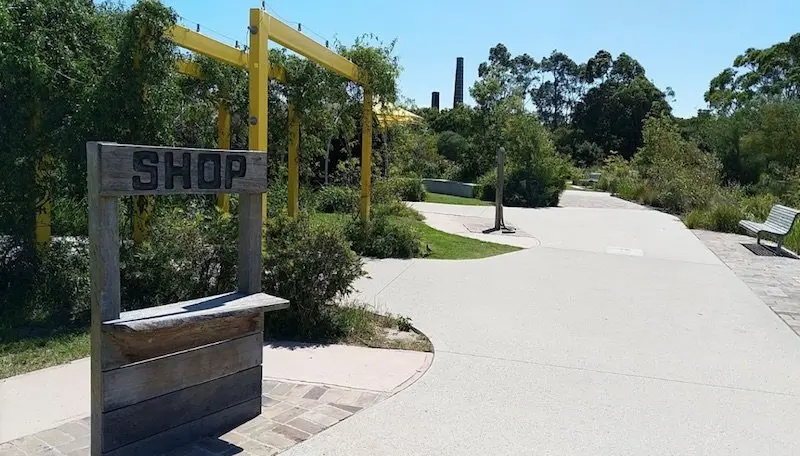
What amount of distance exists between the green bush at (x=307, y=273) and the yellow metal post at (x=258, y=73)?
1.33 metres

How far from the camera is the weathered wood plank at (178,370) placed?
2.94m

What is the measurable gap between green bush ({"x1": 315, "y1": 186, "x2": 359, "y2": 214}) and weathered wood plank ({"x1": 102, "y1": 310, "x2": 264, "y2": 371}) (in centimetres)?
674

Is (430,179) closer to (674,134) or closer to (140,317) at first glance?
(674,134)

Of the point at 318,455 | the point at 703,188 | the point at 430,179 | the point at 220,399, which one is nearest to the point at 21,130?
the point at 220,399

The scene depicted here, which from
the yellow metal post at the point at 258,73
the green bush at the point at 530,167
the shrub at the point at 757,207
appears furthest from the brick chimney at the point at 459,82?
the yellow metal post at the point at 258,73

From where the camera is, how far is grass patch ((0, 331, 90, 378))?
426 cm

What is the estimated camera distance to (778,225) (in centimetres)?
1184

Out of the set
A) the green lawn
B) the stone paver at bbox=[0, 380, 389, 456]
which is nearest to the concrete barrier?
the green lawn

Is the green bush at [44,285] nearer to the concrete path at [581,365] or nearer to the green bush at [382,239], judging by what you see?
the concrete path at [581,365]

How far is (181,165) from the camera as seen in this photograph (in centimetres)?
317

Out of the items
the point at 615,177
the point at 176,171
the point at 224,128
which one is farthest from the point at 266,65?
the point at 615,177

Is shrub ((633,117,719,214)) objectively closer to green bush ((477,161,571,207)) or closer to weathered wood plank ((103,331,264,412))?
green bush ((477,161,571,207))

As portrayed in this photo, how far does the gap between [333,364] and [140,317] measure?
186 centimetres

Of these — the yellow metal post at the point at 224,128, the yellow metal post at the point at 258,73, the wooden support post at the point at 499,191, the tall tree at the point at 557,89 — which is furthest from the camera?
the tall tree at the point at 557,89
